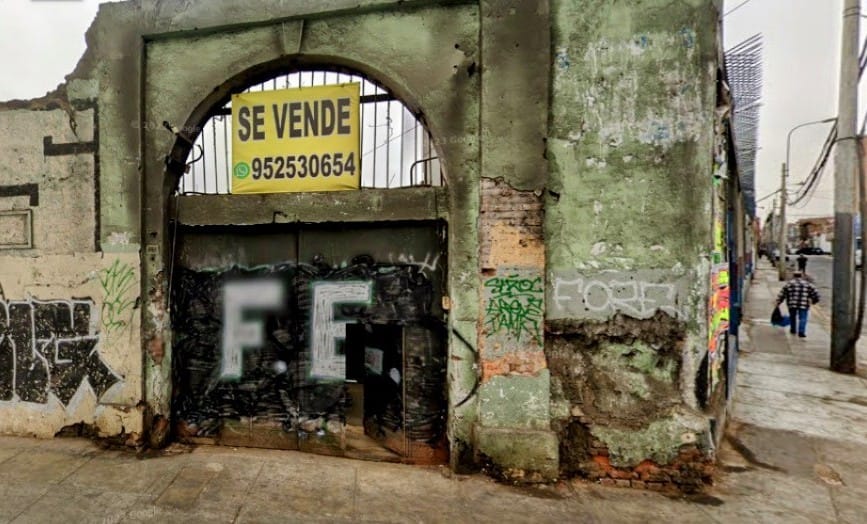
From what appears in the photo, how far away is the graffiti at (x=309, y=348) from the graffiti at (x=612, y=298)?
1227 mm

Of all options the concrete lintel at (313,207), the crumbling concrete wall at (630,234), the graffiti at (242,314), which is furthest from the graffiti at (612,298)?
the graffiti at (242,314)

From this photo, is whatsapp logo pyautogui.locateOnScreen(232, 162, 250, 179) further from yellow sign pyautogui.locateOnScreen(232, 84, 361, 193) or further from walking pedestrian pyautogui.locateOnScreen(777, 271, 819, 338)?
walking pedestrian pyautogui.locateOnScreen(777, 271, 819, 338)

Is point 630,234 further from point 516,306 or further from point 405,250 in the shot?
point 405,250

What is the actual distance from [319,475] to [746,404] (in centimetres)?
554

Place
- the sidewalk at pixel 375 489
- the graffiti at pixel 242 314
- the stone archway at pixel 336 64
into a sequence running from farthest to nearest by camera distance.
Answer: the graffiti at pixel 242 314 → the stone archway at pixel 336 64 → the sidewalk at pixel 375 489

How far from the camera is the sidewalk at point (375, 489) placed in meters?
3.40

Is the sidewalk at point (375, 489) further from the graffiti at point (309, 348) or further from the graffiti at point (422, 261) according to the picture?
the graffiti at point (422, 261)

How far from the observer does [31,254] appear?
4.85 metres

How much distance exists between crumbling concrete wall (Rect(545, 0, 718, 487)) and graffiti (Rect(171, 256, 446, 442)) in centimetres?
133

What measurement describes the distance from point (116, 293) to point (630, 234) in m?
5.24

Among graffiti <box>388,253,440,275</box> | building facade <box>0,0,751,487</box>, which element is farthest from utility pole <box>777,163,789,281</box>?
graffiti <box>388,253,440,275</box>

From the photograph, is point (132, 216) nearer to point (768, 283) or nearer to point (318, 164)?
point (318, 164)

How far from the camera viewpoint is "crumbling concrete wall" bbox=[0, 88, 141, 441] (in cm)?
464

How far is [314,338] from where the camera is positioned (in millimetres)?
4512
